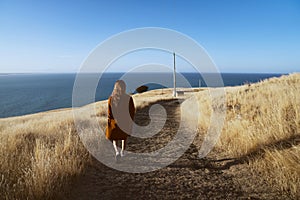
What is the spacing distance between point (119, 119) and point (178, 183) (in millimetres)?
2108

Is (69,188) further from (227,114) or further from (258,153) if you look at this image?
(227,114)

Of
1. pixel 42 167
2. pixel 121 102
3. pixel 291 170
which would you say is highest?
pixel 121 102

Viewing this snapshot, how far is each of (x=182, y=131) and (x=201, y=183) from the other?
163 inches

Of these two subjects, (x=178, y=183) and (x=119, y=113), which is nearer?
(x=178, y=183)

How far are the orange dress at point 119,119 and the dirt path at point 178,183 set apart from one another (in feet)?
2.74

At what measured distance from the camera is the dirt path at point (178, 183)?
3.06 metres

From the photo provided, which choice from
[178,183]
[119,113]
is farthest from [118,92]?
[178,183]

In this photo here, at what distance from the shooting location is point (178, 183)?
3521 millimetres

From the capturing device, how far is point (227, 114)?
7391mm

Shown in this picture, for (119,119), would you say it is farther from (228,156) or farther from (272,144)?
(272,144)

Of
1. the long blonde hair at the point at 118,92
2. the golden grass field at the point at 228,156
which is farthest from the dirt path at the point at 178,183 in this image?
the long blonde hair at the point at 118,92

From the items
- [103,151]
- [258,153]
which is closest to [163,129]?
[103,151]

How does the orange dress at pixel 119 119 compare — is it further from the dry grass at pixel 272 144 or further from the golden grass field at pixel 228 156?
the dry grass at pixel 272 144

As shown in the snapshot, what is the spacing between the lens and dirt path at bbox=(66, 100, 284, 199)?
10.0 feet
